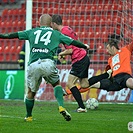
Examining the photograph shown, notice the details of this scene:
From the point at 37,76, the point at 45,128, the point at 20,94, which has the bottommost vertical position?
the point at 20,94

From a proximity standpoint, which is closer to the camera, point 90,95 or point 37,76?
point 37,76

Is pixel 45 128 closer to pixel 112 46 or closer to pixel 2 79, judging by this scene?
pixel 112 46

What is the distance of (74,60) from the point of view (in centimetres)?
1220

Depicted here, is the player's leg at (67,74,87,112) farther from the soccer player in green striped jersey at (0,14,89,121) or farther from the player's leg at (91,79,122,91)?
the soccer player in green striped jersey at (0,14,89,121)

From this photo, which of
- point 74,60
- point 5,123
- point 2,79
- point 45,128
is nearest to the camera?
point 45,128

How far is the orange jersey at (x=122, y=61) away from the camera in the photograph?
12.2 meters

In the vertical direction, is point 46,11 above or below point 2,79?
above

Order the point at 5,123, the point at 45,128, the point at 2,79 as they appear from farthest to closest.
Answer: the point at 2,79
the point at 5,123
the point at 45,128

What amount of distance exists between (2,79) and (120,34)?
3.65 m

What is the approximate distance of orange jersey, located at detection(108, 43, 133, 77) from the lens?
1220 centimetres

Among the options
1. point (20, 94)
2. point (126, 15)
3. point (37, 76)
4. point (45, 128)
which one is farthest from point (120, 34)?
point (45, 128)

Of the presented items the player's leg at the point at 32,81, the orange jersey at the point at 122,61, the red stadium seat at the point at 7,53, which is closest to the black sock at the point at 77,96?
the orange jersey at the point at 122,61

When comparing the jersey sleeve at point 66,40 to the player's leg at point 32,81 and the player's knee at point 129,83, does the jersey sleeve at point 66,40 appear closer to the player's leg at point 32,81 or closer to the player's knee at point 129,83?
the player's leg at point 32,81

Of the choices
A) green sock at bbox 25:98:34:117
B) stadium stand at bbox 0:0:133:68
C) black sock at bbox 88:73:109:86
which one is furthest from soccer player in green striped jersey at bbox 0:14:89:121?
stadium stand at bbox 0:0:133:68
